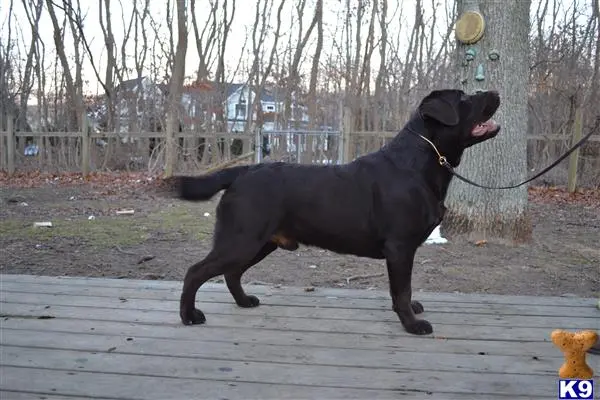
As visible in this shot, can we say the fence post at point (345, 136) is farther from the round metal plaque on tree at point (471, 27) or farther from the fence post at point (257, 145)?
the round metal plaque on tree at point (471, 27)

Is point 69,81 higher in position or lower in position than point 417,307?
higher

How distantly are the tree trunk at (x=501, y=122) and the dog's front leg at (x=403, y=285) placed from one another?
346cm

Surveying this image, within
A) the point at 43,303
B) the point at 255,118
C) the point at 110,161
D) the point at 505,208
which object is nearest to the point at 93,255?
the point at 43,303

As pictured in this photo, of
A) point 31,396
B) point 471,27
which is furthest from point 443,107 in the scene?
point 471,27

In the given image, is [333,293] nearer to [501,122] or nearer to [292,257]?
[292,257]

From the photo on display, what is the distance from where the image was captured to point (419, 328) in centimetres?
312

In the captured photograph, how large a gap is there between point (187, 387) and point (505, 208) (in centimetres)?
502

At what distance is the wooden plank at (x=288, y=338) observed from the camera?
2.87 meters

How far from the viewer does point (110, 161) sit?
1905 centimetres

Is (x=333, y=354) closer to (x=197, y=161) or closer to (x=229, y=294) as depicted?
(x=229, y=294)

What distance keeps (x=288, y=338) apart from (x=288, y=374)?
507 mm

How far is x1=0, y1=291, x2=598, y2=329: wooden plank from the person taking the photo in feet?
11.0

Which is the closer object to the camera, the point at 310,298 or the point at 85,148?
the point at 310,298

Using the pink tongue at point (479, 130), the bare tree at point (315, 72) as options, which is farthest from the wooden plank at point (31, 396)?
the bare tree at point (315, 72)
